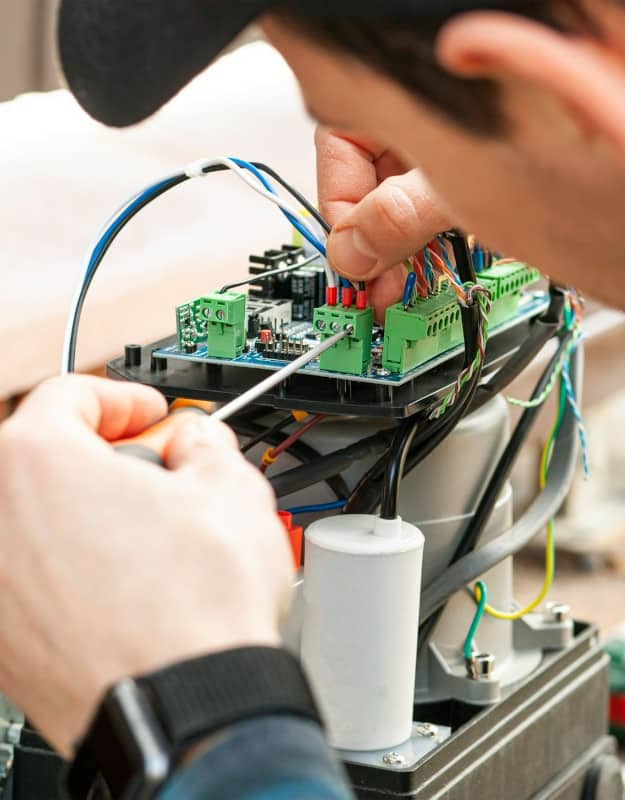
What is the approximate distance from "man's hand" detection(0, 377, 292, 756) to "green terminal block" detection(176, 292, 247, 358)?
1.03 feet

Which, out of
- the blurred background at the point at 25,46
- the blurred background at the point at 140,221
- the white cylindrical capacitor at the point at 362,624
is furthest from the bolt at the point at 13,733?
the blurred background at the point at 25,46

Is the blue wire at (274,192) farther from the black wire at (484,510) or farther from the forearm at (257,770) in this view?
the forearm at (257,770)

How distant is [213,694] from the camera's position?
18.5 inches

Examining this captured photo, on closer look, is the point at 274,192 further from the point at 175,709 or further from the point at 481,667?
the point at 175,709

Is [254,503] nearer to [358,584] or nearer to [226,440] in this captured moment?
[226,440]

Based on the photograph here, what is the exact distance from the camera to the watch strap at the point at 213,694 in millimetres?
464

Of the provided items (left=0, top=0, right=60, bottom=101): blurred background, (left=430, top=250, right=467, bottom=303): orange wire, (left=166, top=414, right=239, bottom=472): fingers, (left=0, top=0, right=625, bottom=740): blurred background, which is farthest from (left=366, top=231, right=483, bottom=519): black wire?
(left=0, top=0, right=60, bottom=101): blurred background

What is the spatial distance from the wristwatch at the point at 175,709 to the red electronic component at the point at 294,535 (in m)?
0.33

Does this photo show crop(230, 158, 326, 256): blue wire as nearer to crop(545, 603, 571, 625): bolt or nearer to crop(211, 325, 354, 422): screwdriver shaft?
crop(211, 325, 354, 422): screwdriver shaft

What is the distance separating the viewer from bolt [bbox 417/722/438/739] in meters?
0.84

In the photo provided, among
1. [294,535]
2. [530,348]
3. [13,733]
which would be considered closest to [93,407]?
[294,535]

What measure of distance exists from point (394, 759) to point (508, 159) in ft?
1.52

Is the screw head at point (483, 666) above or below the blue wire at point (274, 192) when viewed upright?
below

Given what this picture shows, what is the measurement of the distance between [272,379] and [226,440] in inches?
8.0
